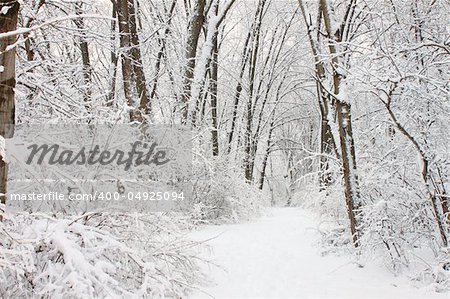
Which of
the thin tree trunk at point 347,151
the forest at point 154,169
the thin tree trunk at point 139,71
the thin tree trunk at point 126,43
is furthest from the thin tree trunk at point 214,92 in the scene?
the thin tree trunk at point 347,151

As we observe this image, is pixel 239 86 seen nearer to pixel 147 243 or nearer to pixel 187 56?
pixel 187 56

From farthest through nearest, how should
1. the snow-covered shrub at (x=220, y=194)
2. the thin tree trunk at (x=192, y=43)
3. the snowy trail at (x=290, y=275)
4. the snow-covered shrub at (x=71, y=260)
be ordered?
the snow-covered shrub at (x=220, y=194) < the thin tree trunk at (x=192, y=43) < the snowy trail at (x=290, y=275) < the snow-covered shrub at (x=71, y=260)

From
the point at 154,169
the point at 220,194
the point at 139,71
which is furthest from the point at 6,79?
the point at 220,194

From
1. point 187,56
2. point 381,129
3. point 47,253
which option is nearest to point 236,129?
point 187,56

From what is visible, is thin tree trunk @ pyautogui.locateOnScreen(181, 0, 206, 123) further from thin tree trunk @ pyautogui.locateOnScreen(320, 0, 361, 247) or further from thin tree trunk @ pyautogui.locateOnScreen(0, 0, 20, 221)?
thin tree trunk @ pyautogui.locateOnScreen(0, 0, 20, 221)

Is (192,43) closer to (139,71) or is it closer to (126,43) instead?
(139,71)

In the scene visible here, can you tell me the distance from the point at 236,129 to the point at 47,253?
51.5 feet

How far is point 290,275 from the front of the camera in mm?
5047

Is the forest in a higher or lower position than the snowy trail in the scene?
higher

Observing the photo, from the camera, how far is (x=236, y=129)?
722 inches

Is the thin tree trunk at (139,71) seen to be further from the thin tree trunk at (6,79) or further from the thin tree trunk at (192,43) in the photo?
the thin tree trunk at (6,79)

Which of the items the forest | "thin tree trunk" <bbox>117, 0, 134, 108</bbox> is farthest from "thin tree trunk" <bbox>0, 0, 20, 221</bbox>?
"thin tree trunk" <bbox>117, 0, 134, 108</bbox>

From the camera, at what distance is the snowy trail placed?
168 inches

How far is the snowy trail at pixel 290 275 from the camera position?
4273 mm
